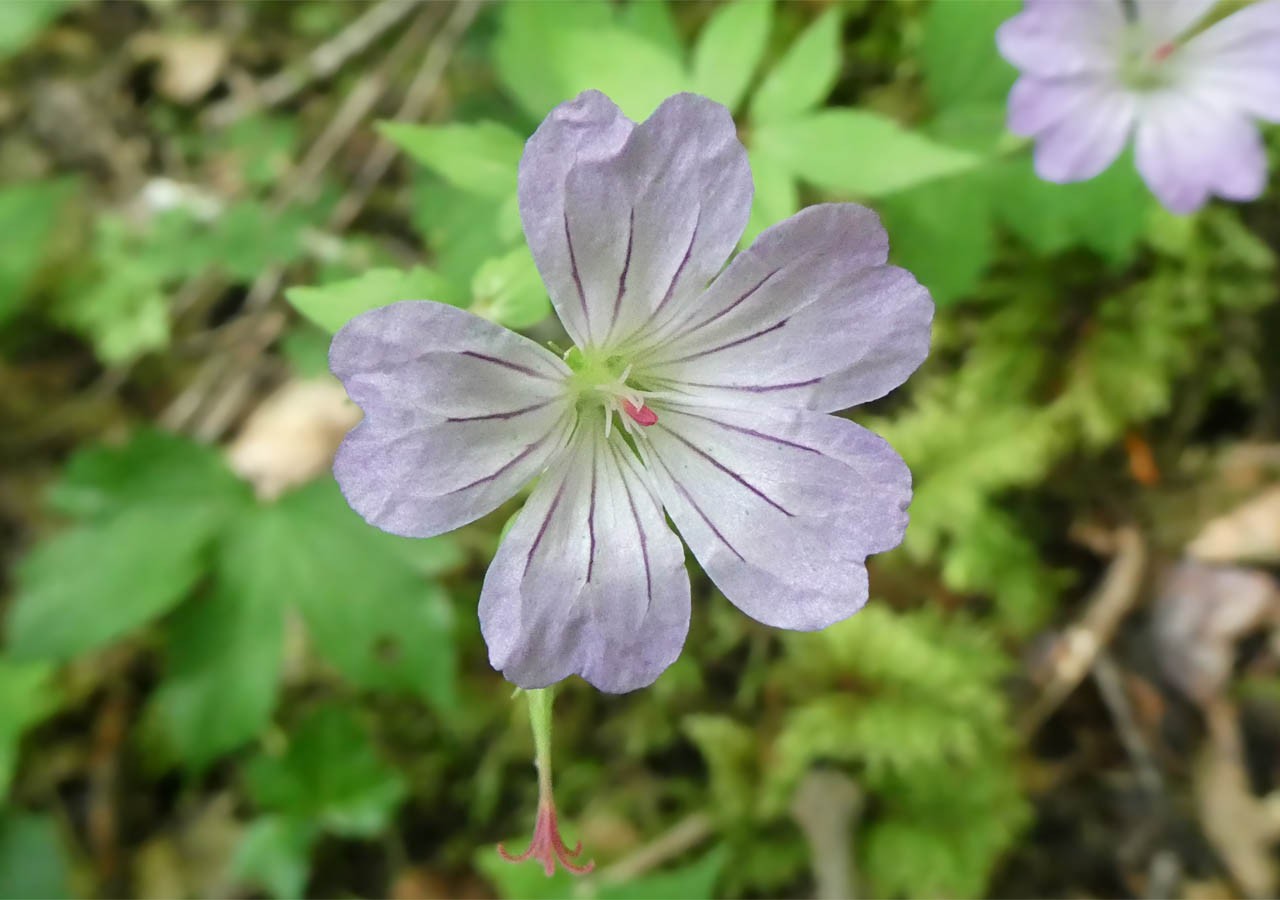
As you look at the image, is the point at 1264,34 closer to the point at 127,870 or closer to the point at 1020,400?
the point at 1020,400

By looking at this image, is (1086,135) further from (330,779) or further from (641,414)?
(330,779)

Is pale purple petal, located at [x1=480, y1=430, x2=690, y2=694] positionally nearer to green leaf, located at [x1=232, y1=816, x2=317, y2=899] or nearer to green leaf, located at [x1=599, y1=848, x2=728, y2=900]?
green leaf, located at [x1=599, y1=848, x2=728, y2=900]

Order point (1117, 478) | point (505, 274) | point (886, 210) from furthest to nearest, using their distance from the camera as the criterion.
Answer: point (1117, 478) → point (886, 210) → point (505, 274)

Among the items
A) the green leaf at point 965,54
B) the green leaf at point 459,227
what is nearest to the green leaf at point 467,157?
the green leaf at point 459,227

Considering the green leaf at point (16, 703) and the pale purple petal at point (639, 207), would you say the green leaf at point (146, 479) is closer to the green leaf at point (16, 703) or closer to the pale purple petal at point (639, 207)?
the green leaf at point (16, 703)

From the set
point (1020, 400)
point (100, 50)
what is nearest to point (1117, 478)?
point (1020, 400)

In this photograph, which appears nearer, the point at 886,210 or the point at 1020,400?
the point at 886,210

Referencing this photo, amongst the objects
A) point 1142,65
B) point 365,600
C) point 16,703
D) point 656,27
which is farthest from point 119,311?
point 1142,65
